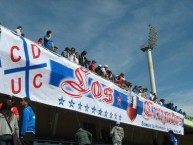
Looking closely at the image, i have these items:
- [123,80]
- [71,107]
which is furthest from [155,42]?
[71,107]

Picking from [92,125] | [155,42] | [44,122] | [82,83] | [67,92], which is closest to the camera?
[67,92]

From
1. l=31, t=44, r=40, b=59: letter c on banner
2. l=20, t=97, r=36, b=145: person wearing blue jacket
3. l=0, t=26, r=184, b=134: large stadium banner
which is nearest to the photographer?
l=20, t=97, r=36, b=145: person wearing blue jacket

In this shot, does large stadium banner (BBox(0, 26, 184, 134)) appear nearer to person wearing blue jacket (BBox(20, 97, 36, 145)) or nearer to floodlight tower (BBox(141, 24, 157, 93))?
person wearing blue jacket (BBox(20, 97, 36, 145))

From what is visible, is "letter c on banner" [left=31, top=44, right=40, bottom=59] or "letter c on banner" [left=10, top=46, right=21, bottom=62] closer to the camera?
"letter c on banner" [left=10, top=46, right=21, bottom=62]

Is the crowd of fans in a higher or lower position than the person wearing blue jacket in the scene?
higher

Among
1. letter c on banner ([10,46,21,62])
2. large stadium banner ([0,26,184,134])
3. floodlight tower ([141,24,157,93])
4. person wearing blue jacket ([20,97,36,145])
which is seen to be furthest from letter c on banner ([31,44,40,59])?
floodlight tower ([141,24,157,93])

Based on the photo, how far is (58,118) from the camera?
14.3 m

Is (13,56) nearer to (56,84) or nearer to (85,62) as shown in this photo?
(56,84)

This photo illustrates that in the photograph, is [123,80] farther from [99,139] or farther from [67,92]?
[67,92]

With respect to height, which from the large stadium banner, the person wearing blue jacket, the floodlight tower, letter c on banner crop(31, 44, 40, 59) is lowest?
the person wearing blue jacket

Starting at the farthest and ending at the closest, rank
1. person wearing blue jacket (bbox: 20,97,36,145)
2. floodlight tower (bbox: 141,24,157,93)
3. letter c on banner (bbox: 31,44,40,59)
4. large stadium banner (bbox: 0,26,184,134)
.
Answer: floodlight tower (bbox: 141,24,157,93) < letter c on banner (bbox: 31,44,40,59) < large stadium banner (bbox: 0,26,184,134) < person wearing blue jacket (bbox: 20,97,36,145)

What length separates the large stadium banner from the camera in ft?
29.8

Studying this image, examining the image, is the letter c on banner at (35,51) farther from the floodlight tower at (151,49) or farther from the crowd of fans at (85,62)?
the floodlight tower at (151,49)

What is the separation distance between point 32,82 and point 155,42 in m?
40.5
